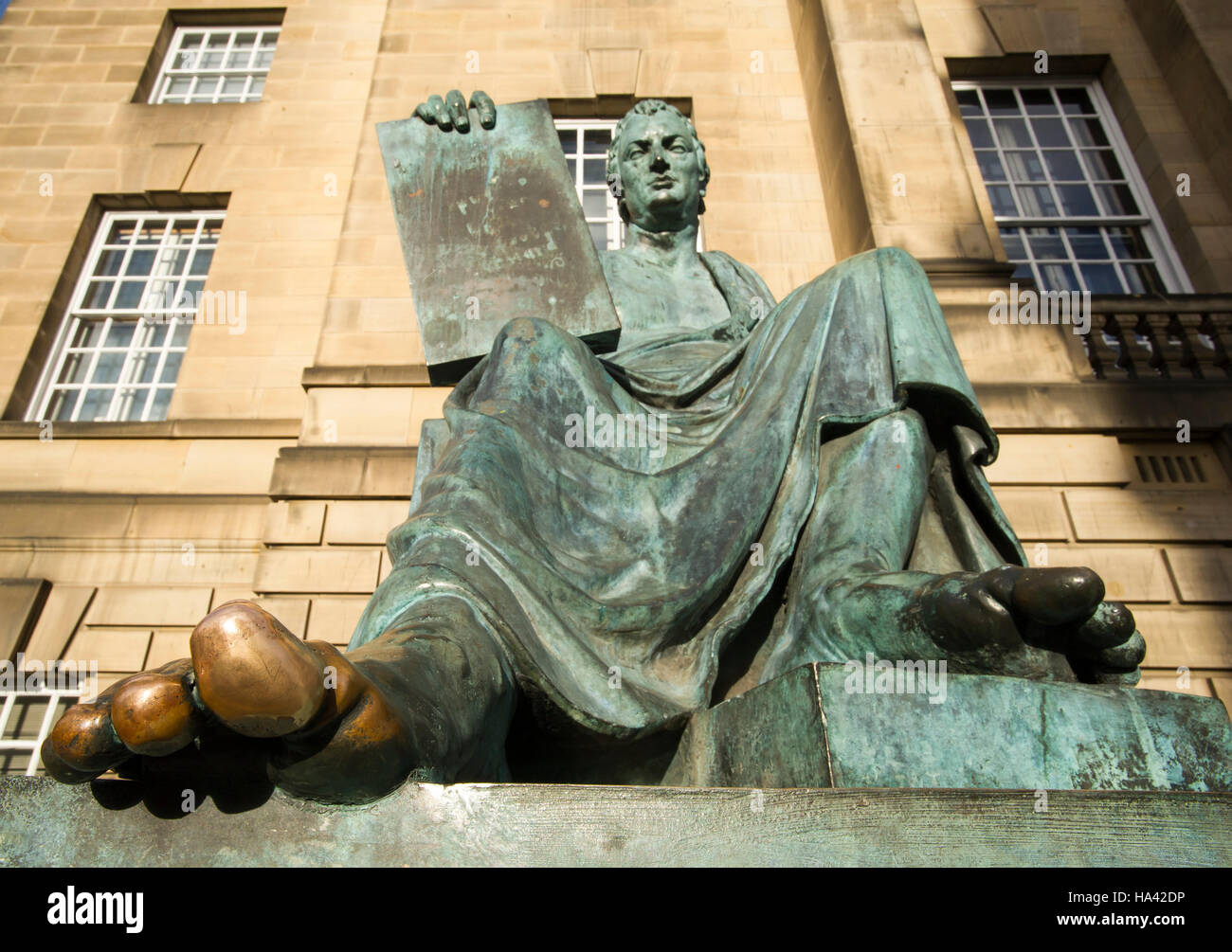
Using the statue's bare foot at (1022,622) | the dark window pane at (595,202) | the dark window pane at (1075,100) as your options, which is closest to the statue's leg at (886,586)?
the statue's bare foot at (1022,622)

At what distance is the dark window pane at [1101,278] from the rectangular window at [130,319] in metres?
9.22

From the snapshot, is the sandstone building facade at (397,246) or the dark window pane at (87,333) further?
the dark window pane at (87,333)

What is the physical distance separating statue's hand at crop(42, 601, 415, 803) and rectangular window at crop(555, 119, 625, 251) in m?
8.90

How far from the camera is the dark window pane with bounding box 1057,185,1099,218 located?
10.2m

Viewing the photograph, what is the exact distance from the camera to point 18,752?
7445 mm

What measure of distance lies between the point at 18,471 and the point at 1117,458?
9203 mm

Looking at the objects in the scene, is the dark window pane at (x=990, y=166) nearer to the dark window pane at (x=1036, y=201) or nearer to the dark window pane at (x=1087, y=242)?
the dark window pane at (x=1036, y=201)

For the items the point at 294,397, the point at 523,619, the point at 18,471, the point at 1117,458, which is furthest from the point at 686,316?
the point at 18,471

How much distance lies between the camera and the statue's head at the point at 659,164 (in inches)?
168

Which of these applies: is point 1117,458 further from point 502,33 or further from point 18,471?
point 18,471

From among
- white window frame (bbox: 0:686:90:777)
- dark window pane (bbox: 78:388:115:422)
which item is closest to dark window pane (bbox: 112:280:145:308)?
dark window pane (bbox: 78:388:115:422)

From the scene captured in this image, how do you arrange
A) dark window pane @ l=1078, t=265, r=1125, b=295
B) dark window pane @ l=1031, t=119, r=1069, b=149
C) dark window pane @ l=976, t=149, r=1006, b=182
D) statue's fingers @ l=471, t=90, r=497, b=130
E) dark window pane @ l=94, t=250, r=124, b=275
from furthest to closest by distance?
dark window pane @ l=1031, t=119, r=1069, b=149
dark window pane @ l=976, t=149, r=1006, b=182
dark window pane @ l=94, t=250, r=124, b=275
dark window pane @ l=1078, t=265, r=1125, b=295
statue's fingers @ l=471, t=90, r=497, b=130

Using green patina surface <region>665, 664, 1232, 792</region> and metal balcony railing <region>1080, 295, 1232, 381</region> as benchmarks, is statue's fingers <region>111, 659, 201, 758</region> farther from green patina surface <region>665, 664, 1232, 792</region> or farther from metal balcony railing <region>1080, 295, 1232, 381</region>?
metal balcony railing <region>1080, 295, 1232, 381</region>
